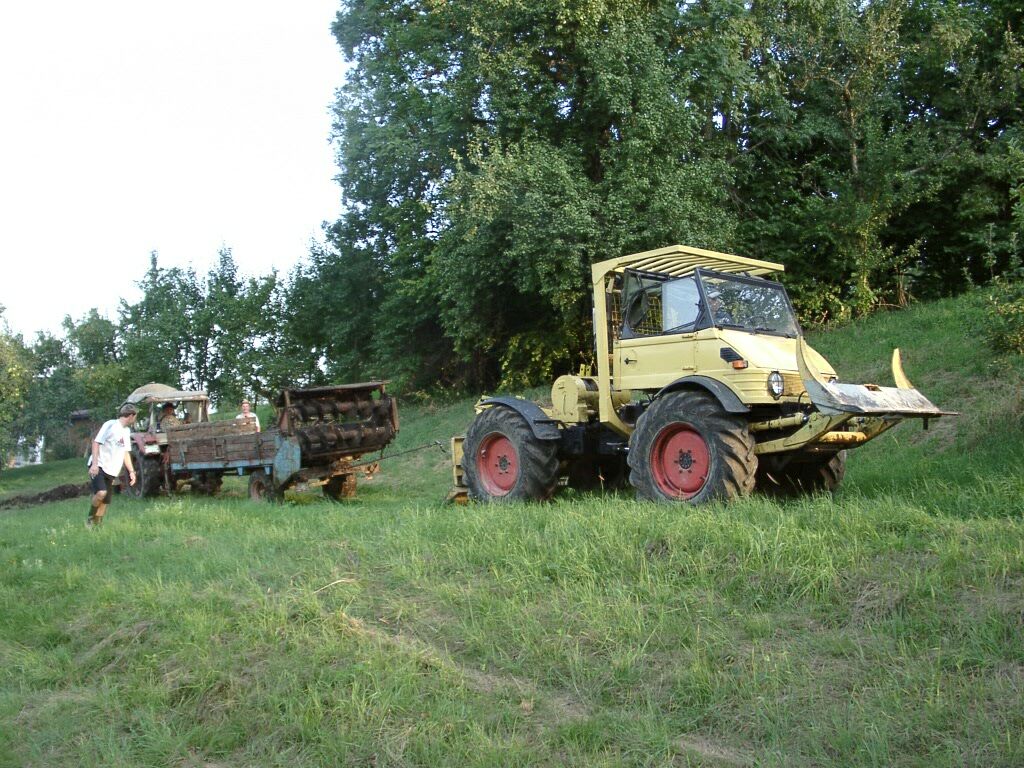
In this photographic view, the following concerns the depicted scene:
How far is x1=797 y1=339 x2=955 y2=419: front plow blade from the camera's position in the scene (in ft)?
26.0

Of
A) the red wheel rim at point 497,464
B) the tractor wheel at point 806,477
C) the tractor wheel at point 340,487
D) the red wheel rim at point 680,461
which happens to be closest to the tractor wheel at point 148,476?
the tractor wheel at point 340,487

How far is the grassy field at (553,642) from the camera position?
15.0 feet

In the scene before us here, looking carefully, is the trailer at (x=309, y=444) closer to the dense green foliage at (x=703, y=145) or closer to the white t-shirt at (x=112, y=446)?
the white t-shirt at (x=112, y=446)

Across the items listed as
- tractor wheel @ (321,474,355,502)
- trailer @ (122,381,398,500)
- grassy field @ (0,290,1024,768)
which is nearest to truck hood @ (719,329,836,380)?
grassy field @ (0,290,1024,768)

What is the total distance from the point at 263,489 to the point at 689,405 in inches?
350

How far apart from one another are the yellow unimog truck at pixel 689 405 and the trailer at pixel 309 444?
3.77 meters

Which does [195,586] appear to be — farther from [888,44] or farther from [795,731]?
[888,44]

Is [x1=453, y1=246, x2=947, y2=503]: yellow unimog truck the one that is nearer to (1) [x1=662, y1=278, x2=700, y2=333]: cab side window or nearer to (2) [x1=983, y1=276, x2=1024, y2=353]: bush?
(1) [x1=662, y1=278, x2=700, y2=333]: cab side window

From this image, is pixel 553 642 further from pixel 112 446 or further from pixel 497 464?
pixel 112 446

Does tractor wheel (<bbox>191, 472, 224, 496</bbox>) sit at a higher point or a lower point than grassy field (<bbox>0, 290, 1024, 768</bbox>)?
higher

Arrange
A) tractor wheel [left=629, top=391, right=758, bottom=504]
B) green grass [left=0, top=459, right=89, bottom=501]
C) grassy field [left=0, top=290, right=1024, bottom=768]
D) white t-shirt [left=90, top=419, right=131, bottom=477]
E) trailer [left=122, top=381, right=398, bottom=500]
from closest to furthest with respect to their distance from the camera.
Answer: grassy field [left=0, top=290, right=1024, bottom=768] → tractor wheel [left=629, top=391, right=758, bottom=504] → white t-shirt [left=90, top=419, right=131, bottom=477] → trailer [left=122, top=381, right=398, bottom=500] → green grass [left=0, top=459, right=89, bottom=501]

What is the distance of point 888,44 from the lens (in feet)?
65.8

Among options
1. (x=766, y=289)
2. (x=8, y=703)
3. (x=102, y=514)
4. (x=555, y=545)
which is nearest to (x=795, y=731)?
(x=555, y=545)

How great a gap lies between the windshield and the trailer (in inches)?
278
